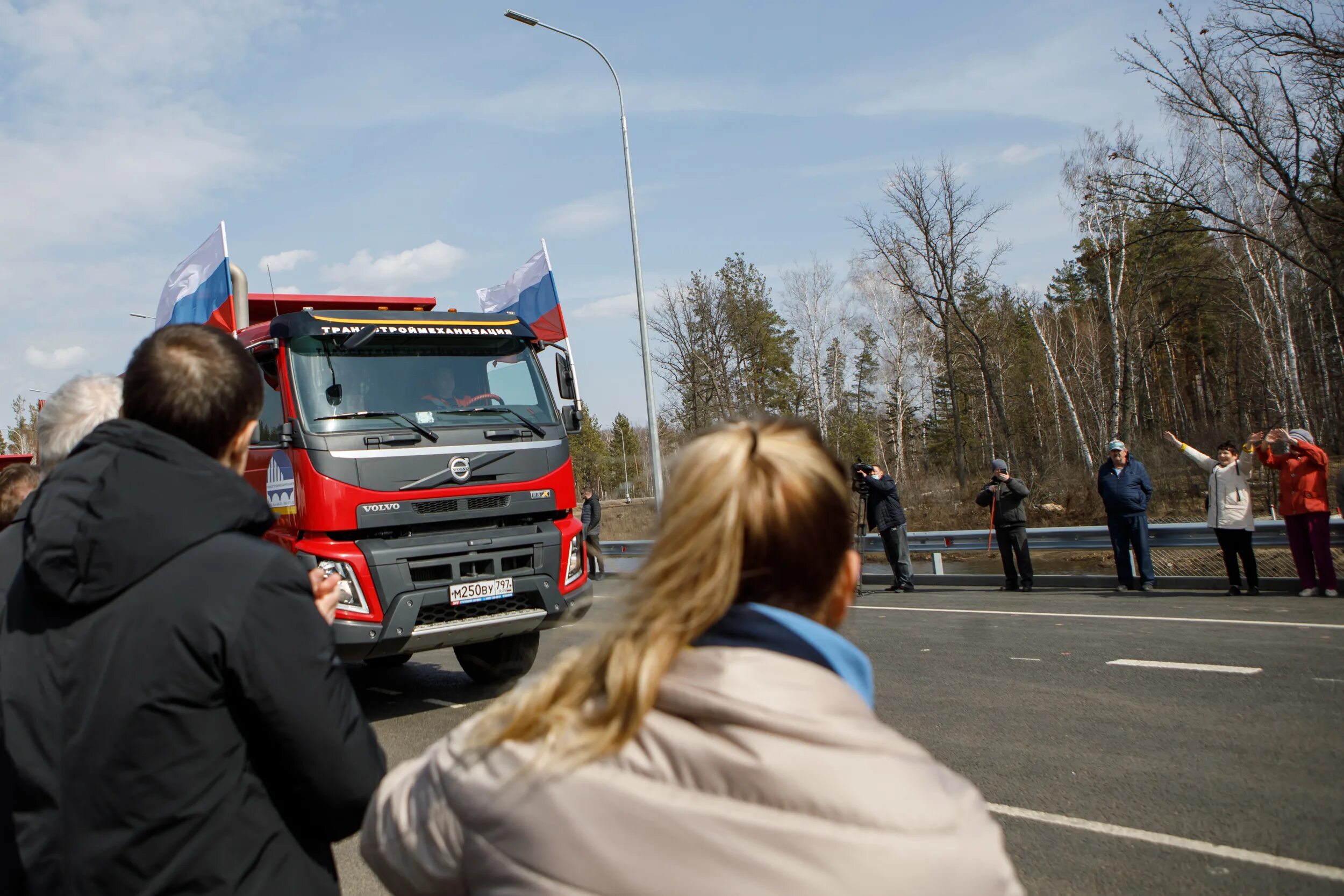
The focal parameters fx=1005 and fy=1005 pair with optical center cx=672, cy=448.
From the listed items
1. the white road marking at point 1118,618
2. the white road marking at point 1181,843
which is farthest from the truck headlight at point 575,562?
the white road marking at point 1118,618

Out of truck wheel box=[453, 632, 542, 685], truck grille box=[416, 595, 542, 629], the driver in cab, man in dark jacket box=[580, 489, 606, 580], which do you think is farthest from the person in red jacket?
man in dark jacket box=[580, 489, 606, 580]

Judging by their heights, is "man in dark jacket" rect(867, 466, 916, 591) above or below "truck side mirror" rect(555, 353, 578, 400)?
below

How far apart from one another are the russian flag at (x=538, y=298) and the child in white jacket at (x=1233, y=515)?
7.61 meters

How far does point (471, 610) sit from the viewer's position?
6676 millimetres

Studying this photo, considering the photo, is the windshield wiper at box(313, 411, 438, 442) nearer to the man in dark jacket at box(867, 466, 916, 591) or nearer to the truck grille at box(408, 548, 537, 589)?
the truck grille at box(408, 548, 537, 589)

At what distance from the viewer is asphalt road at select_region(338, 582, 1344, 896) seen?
3.99 metres

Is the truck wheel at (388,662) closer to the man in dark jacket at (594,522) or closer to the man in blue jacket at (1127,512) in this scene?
the man in dark jacket at (594,522)

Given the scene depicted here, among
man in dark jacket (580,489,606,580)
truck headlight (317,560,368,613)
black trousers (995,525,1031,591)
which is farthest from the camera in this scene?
man in dark jacket (580,489,606,580)

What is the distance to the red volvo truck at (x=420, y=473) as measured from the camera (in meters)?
6.26

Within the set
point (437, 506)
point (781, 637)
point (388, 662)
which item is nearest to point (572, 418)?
point (437, 506)

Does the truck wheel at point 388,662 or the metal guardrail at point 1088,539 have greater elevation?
the metal guardrail at point 1088,539

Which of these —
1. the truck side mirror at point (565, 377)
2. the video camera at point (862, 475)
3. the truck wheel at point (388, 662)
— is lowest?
the truck wheel at point (388, 662)

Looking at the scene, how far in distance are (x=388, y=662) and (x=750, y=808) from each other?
8850mm

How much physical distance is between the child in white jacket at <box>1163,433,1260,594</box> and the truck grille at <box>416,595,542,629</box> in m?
8.60
